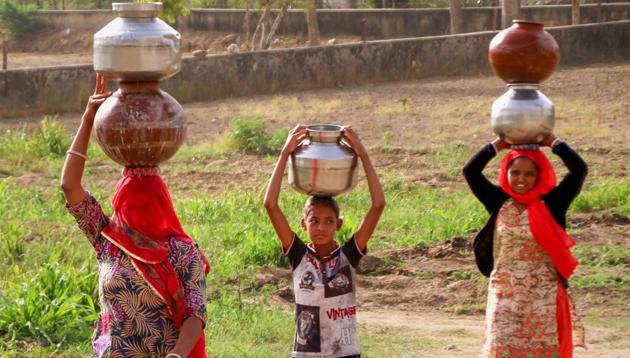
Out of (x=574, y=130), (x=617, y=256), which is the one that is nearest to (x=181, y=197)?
(x=617, y=256)

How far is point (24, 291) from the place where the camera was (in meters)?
6.18

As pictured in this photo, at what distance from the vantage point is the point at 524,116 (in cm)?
430

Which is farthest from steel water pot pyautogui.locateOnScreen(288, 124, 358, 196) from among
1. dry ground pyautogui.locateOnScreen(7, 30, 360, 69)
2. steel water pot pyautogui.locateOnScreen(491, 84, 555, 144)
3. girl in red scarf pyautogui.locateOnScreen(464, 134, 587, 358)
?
dry ground pyautogui.locateOnScreen(7, 30, 360, 69)

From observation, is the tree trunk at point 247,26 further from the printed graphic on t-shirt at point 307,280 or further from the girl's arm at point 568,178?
the printed graphic on t-shirt at point 307,280

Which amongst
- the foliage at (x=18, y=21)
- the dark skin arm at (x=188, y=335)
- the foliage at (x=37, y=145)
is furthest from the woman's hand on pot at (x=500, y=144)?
the foliage at (x=18, y=21)

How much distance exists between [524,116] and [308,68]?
1544cm

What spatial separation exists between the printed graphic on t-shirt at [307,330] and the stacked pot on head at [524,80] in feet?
3.34

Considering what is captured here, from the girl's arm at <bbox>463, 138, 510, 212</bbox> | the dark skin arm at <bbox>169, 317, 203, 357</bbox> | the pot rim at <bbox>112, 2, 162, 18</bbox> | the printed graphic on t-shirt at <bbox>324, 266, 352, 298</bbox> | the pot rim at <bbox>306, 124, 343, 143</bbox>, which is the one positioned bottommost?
the printed graphic on t-shirt at <bbox>324, 266, 352, 298</bbox>

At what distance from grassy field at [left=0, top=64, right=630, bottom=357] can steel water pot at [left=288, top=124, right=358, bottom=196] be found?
189 cm

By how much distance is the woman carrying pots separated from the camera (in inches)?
142

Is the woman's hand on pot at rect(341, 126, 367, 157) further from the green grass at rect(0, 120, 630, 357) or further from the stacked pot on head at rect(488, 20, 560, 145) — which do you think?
the green grass at rect(0, 120, 630, 357)

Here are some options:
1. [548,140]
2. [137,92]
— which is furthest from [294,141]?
[548,140]

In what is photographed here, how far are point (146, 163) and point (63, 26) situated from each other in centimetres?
2767

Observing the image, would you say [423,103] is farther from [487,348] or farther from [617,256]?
[487,348]
